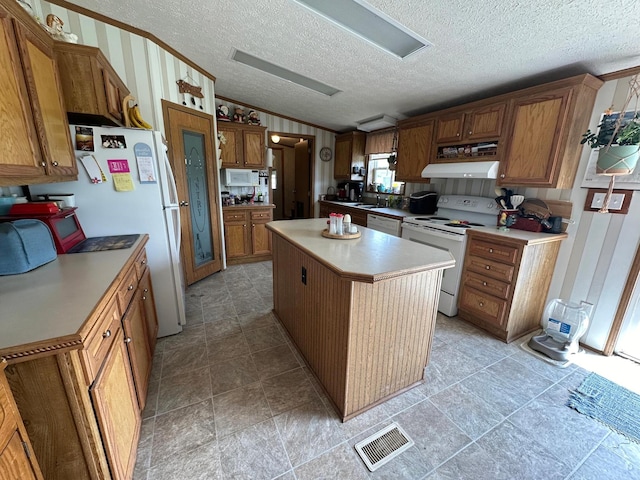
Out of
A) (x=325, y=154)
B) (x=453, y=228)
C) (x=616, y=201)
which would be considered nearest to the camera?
(x=616, y=201)

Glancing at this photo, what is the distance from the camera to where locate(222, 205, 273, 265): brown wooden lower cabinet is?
13.1ft

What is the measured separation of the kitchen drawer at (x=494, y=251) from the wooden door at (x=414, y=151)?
1.28 metres

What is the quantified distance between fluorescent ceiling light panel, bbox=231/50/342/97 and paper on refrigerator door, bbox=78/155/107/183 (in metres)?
1.74

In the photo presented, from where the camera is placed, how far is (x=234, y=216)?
3979 millimetres

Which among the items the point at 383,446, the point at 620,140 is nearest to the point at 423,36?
the point at 620,140

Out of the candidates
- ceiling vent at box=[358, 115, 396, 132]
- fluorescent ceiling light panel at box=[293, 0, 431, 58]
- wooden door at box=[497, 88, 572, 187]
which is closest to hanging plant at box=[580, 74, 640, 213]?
wooden door at box=[497, 88, 572, 187]

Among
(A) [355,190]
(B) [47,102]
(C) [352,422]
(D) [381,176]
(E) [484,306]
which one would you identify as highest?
(B) [47,102]

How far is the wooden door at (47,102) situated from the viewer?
4.00 ft

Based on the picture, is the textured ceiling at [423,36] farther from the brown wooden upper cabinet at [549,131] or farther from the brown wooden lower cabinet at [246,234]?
the brown wooden lower cabinet at [246,234]

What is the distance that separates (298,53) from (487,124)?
1.97 metres

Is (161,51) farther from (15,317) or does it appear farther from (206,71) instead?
(15,317)

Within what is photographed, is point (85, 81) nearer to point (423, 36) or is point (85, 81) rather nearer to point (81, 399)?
point (81, 399)

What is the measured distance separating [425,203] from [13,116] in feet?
11.8

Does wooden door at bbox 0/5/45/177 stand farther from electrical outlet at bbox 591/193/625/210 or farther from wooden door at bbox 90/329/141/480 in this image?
electrical outlet at bbox 591/193/625/210
